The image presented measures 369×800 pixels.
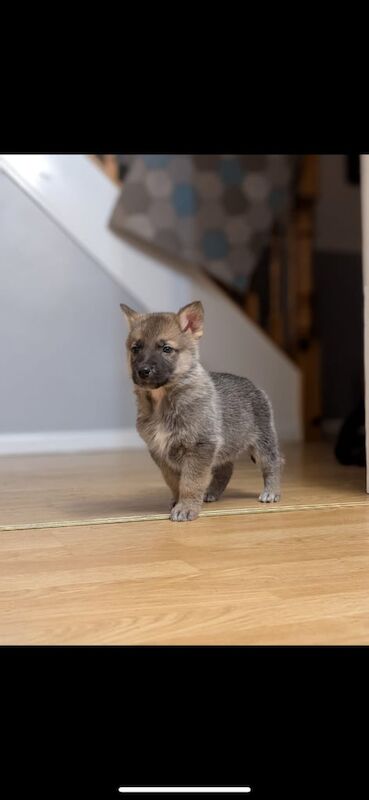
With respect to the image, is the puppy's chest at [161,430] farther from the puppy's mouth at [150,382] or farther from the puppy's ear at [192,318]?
the puppy's ear at [192,318]

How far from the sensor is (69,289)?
13.3 ft

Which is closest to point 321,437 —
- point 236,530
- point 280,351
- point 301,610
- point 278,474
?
point 280,351

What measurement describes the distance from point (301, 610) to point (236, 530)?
25.6 inches

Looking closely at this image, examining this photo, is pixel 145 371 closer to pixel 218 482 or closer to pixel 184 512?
pixel 184 512

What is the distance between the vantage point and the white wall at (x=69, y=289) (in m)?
Answer: 3.94

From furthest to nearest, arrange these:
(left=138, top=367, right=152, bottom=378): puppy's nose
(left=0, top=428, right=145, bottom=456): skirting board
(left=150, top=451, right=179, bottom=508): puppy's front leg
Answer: (left=0, top=428, right=145, bottom=456): skirting board
(left=150, top=451, right=179, bottom=508): puppy's front leg
(left=138, top=367, right=152, bottom=378): puppy's nose

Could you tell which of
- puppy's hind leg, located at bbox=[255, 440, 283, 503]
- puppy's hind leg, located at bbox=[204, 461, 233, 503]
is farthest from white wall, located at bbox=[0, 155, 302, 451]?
puppy's hind leg, located at bbox=[255, 440, 283, 503]

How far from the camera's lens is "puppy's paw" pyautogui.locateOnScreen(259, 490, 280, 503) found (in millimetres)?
2324

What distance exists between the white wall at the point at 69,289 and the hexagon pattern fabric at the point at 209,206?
0.13 meters

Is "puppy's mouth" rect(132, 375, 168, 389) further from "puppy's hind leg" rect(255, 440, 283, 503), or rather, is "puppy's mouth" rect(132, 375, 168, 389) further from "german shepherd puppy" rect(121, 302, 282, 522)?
"puppy's hind leg" rect(255, 440, 283, 503)

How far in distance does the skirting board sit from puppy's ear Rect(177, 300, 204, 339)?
1.96 m

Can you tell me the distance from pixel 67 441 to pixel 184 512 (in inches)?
81.4

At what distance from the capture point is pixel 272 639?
1.13m
